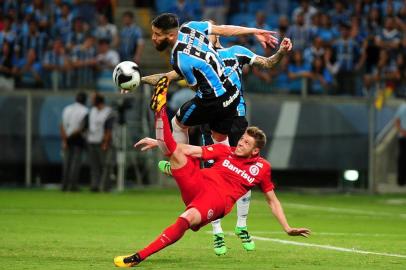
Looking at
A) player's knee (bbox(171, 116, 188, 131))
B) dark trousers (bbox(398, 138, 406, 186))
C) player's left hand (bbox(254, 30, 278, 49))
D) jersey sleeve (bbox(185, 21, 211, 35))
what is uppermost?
jersey sleeve (bbox(185, 21, 211, 35))

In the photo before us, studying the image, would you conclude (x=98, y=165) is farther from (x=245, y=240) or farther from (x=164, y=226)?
(x=245, y=240)

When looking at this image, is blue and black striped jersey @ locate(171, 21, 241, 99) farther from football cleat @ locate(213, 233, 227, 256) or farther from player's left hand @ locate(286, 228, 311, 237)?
player's left hand @ locate(286, 228, 311, 237)

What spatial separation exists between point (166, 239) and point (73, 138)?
1528cm

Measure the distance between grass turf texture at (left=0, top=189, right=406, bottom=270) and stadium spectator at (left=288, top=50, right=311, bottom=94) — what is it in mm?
2723

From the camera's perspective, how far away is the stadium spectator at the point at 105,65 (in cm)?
2638

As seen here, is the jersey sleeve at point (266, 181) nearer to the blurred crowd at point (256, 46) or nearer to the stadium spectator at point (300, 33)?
the blurred crowd at point (256, 46)

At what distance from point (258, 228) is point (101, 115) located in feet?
31.9

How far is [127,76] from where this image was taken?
1157 centimetres

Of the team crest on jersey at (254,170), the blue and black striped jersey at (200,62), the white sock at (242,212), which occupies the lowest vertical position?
the white sock at (242,212)

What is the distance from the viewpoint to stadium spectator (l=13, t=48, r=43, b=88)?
26.3m

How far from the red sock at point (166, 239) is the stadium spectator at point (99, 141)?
1510 cm

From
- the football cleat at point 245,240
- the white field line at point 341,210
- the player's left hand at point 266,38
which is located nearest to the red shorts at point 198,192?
Answer: the football cleat at point 245,240

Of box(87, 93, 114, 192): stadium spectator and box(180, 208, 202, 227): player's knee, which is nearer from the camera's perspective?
box(180, 208, 202, 227): player's knee

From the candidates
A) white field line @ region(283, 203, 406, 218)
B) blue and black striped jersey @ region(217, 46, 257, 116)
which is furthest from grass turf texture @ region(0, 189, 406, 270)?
blue and black striped jersey @ region(217, 46, 257, 116)
